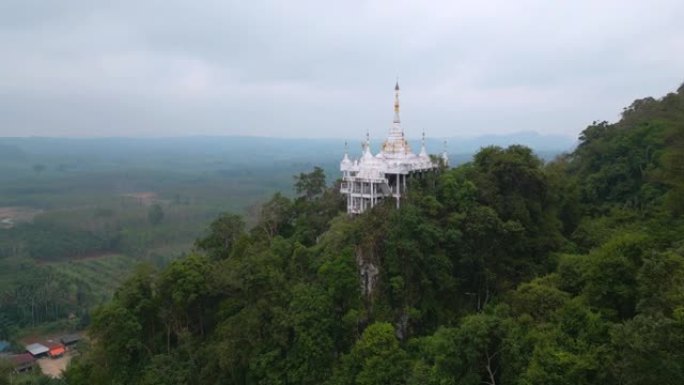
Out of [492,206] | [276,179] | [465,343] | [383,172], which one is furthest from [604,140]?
[276,179]

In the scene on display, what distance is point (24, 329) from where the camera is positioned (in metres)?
59.8

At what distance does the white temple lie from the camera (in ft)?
96.1

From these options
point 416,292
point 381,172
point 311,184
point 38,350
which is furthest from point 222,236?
point 38,350

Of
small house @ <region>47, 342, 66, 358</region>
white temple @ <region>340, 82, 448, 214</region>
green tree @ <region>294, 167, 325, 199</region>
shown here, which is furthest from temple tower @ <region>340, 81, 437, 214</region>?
small house @ <region>47, 342, 66, 358</region>

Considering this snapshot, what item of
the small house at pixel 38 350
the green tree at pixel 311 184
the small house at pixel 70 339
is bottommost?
the small house at pixel 70 339

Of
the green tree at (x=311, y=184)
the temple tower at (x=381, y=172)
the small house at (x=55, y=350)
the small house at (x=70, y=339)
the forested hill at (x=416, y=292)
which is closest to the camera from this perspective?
the forested hill at (x=416, y=292)

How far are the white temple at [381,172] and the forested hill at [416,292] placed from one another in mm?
1190

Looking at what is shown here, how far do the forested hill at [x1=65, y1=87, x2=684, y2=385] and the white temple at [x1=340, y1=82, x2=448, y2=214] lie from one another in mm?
1190

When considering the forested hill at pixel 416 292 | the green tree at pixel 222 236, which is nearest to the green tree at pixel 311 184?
the green tree at pixel 222 236

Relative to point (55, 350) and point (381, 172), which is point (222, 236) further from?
point (55, 350)

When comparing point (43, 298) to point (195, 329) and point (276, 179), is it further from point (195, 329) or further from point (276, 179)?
point (276, 179)

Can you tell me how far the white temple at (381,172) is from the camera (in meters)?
29.3

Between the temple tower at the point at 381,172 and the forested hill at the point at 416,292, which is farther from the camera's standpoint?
the temple tower at the point at 381,172

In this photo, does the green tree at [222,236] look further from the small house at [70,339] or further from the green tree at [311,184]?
the small house at [70,339]
